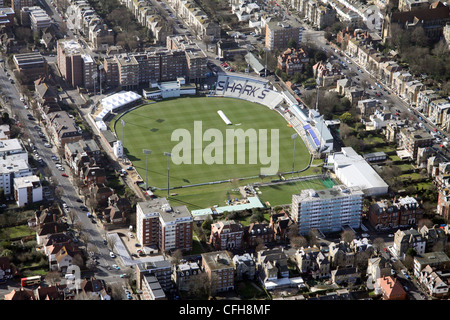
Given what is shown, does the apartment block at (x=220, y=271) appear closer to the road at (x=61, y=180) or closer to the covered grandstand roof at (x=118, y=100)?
the road at (x=61, y=180)

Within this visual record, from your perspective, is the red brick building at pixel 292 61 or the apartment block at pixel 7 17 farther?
the apartment block at pixel 7 17

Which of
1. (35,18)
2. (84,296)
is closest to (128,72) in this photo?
(35,18)

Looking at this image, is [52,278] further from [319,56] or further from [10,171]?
[319,56]

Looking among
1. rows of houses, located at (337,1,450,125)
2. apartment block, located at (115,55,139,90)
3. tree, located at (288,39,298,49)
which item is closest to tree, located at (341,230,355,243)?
rows of houses, located at (337,1,450,125)

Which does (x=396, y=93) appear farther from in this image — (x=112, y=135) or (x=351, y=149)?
(x=112, y=135)

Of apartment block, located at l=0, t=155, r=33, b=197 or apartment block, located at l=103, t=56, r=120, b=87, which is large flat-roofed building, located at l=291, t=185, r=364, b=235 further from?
apartment block, located at l=103, t=56, r=120, b=87

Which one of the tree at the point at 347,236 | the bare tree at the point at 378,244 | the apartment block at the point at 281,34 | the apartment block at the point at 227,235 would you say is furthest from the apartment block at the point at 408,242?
the apartment block at the point at 281,34

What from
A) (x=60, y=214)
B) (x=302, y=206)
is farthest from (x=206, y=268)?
(x=60, y=214)
